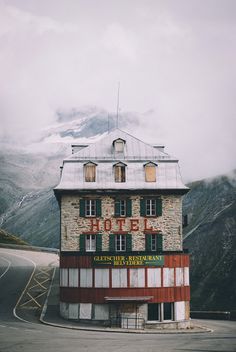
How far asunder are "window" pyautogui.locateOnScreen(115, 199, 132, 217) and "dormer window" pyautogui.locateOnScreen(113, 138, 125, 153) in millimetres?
5107

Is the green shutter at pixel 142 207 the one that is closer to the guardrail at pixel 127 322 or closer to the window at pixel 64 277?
the window at pixel 64 277

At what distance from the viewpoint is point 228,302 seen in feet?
372

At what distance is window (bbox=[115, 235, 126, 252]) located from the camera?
50344 millimetres

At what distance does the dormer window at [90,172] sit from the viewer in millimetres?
51594

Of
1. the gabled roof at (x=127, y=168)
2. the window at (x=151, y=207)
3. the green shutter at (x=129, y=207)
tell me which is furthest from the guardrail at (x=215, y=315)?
the green shutter at (x=129, y=207)

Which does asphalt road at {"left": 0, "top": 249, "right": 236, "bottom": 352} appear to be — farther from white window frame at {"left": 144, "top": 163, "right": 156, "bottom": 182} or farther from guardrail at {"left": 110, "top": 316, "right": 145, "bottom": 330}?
white window frame at {"left": 144, "top": 163, "right": 156, "bottom": 182}

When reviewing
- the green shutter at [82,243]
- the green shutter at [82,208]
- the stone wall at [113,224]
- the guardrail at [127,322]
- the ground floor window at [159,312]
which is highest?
the green shutter at [82,208]

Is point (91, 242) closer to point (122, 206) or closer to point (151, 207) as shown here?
point (122, 206)

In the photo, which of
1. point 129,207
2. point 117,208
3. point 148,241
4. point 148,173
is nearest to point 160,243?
point 148,241

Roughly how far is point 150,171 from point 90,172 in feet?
16.8

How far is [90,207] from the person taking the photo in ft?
166

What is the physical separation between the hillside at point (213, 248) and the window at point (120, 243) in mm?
50171

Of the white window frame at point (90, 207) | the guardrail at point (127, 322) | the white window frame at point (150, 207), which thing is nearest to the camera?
the guardrail at point (127, 322)

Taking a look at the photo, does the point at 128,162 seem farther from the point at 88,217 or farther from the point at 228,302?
the point at 228,302
